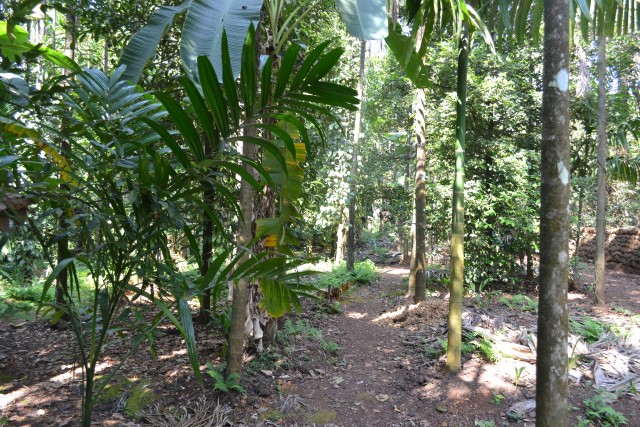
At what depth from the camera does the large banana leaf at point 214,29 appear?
1.96 meters

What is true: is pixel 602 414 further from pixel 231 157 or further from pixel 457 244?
pixel 231 157

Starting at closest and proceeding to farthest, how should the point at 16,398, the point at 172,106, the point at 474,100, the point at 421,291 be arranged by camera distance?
1. the point at 172,106
2. the point at 16,398
3. the point at 421,291
4. the point at 474,100

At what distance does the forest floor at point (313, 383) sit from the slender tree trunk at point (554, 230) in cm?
211

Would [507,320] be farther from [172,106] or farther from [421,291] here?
[172,106]

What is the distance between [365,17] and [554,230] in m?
1.55

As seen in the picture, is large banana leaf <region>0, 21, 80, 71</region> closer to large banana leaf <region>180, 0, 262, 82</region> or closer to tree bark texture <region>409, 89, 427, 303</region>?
large banana leaf <region>180, 0, 262, 82</region>

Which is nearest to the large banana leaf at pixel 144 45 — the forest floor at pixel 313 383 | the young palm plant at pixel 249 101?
the young palm plant at pixel 249 101

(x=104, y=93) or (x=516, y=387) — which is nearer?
(x=104, y=93)

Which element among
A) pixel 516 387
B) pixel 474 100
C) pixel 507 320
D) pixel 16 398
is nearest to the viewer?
pixel 16 398

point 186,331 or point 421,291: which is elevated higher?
point 186,331

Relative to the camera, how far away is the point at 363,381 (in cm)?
508

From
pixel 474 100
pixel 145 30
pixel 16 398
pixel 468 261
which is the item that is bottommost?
pixel 16 398

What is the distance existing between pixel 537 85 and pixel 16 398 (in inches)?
432

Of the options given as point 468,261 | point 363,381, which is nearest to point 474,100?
point 468,261
